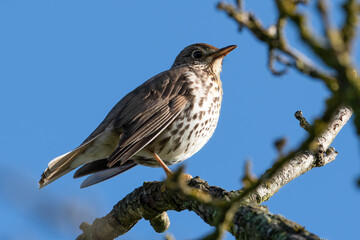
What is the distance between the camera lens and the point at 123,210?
530 centimetres

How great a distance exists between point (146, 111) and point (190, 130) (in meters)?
0.64

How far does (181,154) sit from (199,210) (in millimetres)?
2280

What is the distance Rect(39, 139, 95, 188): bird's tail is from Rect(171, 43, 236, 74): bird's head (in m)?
2.40

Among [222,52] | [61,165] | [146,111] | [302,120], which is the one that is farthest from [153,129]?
[222,52]

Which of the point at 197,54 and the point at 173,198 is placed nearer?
the point at 173,198

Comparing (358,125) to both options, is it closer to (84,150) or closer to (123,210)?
(123,210)

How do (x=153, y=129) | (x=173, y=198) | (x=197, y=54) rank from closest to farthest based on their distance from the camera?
(x=173, y=198) < (x=153, y=129) < (x=197, y=54)

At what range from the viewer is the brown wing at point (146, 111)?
5.76 metres

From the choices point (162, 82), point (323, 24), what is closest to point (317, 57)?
point (323, 24)

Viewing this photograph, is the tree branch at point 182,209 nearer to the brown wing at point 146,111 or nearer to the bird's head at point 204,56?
the brown wing at point 146,111

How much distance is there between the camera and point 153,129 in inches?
233

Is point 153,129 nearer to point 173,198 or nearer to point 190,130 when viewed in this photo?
point 190,130

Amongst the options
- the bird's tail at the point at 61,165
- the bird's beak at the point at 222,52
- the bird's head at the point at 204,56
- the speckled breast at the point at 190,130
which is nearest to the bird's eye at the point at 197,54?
the bird's head at the point at 204,56

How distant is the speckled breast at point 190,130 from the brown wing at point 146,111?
116mm
